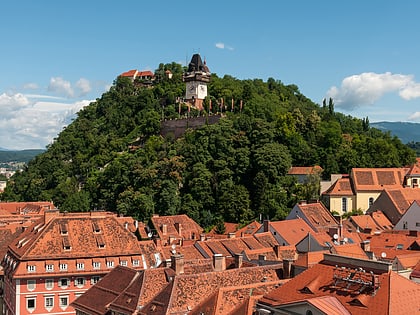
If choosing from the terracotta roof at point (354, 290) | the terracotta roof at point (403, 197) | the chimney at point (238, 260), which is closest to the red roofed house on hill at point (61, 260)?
the chimney at point (238, 260)

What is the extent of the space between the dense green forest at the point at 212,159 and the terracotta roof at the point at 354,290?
179 feet

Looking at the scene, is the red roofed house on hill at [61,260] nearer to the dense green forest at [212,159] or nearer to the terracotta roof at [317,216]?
the terracotta roof at [317,216]

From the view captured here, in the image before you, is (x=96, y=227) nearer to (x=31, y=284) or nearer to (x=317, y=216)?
(x=31, y=284)

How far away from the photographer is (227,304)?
1325 inches

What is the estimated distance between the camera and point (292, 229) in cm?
6488

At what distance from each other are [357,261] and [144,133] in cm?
9909

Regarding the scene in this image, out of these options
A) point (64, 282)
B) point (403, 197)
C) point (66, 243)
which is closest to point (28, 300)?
point (64, 282)

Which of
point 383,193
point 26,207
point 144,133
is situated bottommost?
point 26,207

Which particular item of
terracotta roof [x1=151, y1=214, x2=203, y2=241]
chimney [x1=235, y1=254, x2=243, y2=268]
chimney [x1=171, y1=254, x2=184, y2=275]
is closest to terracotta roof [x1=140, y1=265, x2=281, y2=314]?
chimney [x1=171, y1=254, x2=184, y2=275]

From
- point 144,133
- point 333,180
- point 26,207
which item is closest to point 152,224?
point 333,180

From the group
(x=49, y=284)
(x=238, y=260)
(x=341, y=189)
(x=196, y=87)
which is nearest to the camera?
(x=238, y=260)

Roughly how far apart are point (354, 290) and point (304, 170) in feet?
225

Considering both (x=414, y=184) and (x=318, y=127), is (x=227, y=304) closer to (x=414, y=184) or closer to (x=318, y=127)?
(x=414, y=184)

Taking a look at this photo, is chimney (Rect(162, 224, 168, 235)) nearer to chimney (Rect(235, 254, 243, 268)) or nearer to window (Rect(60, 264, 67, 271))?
window (Rect(60, 264, 67, 271))
